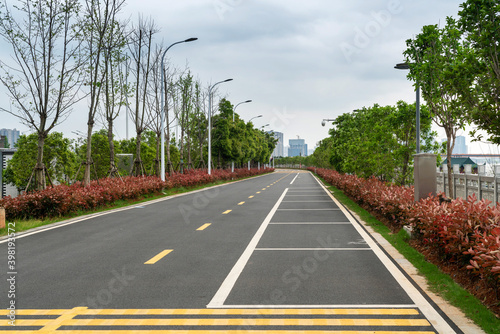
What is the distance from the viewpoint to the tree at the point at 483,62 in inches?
345

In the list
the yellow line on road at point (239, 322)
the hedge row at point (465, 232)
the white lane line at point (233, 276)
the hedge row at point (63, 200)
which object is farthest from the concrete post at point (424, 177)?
the hedge row at point (63, 200)

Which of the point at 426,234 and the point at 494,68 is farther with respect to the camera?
the point at 494,68

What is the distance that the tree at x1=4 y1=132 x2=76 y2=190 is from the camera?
114 ft

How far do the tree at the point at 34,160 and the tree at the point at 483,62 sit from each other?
30614mm

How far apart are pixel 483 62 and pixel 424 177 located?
285 centimetres

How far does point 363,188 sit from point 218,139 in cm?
3648

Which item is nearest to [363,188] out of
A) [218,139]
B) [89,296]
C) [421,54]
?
[421,54]

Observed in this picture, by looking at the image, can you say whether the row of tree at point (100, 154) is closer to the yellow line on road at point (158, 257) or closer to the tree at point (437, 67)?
the yellow line on road at point (158, 257)

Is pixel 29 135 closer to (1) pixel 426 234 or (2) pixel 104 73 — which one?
(2) pixel 104 73

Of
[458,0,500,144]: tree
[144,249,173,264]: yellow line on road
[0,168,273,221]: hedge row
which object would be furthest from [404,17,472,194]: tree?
[0,168,273,221]: hedge row

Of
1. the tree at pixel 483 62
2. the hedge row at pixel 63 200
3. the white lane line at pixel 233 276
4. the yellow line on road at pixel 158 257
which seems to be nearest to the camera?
the white lane line at pixel 233 276

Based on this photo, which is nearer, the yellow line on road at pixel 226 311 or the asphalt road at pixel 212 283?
the asphalt road at pixel 212 283

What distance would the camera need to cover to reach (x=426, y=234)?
312 inches

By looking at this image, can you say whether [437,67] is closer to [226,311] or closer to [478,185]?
[478,185]
